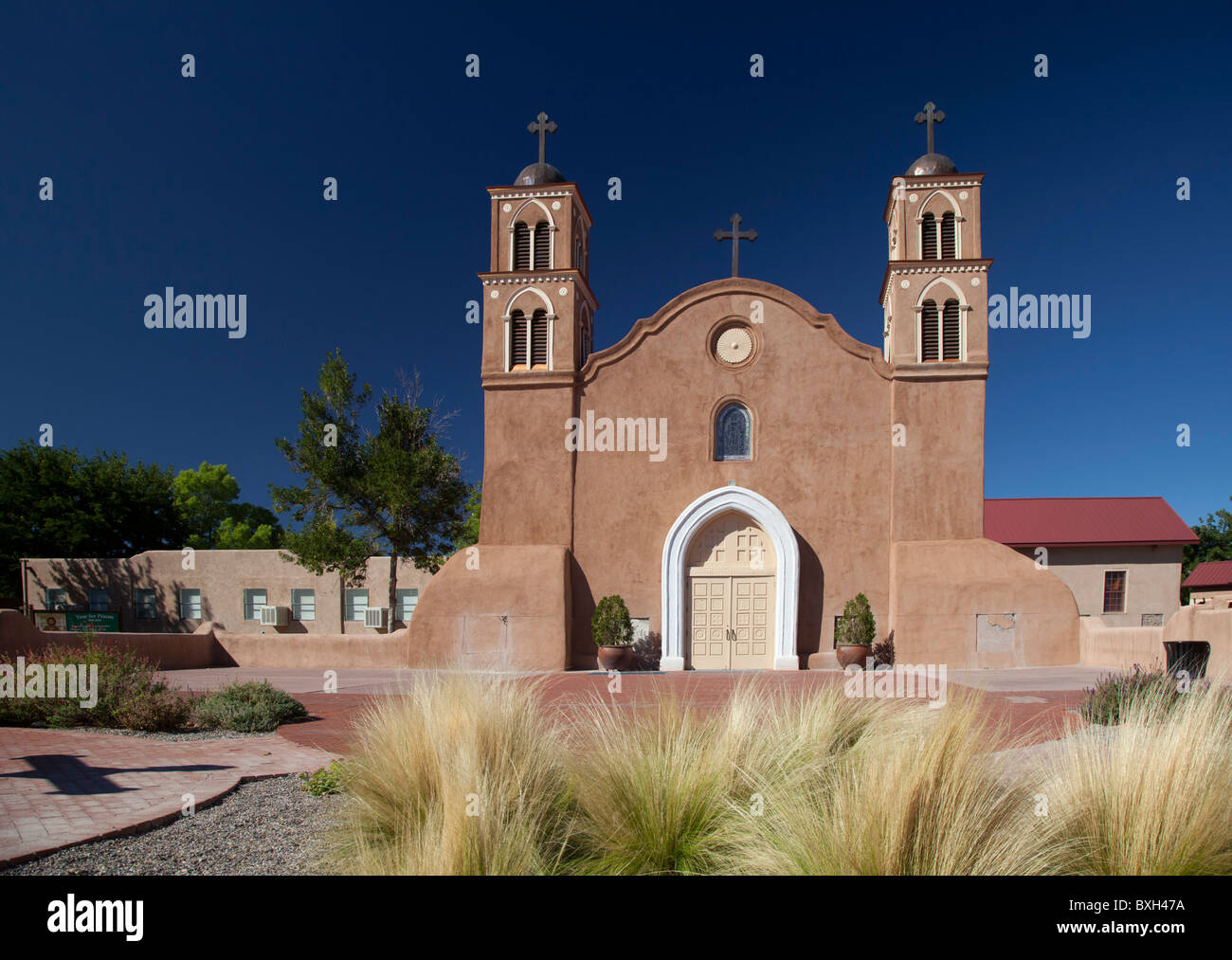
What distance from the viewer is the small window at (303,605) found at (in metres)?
30.9

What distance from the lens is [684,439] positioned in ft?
65.1

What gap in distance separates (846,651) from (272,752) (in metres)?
13.0

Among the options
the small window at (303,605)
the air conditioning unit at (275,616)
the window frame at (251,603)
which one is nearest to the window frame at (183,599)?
the window frame at (251,603)

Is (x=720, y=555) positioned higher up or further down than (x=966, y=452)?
further down

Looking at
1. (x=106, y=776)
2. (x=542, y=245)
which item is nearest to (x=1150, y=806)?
(x=106, y=776)

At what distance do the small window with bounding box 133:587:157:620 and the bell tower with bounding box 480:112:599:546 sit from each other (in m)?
19.1

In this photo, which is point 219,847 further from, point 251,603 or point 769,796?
point 251,603

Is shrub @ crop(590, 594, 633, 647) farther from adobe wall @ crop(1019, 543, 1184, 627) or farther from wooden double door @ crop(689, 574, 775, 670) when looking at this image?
adobe wall @ crop(1019, 543, 1184, 627)

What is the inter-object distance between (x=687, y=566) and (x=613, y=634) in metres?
2.52

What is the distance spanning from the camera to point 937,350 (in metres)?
19.6

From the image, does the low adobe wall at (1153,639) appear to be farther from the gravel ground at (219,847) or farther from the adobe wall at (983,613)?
the gravel ground at (219,847)

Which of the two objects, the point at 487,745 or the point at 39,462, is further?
the point at 39,462
